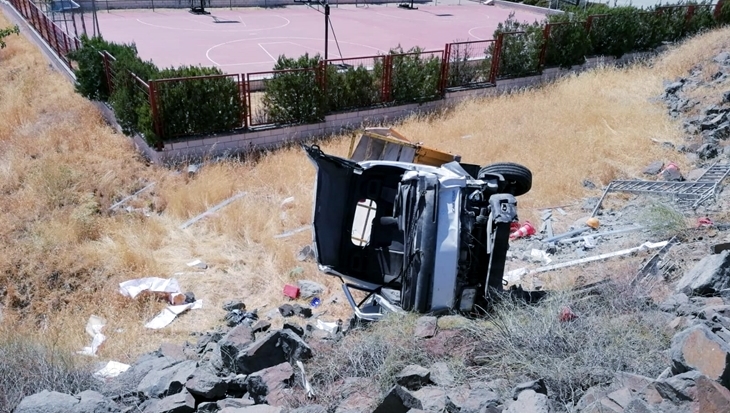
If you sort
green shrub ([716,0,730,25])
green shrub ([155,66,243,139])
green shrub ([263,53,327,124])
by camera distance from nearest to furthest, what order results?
green shrub ([155,66,243,139])
green shrub ([263,53,327,124])
green shrub ([716,0,730,25])

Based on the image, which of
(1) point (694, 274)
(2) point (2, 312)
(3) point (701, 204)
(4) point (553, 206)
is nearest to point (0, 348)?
(2) point (2, 312)

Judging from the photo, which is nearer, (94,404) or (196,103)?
(94,404)

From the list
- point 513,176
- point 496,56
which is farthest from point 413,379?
point 496,56

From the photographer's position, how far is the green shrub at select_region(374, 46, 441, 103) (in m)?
13.8

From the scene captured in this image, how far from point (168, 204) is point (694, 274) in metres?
7.80

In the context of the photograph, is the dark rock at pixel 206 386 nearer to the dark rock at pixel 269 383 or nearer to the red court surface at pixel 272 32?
the dark rock at pixel 269 383

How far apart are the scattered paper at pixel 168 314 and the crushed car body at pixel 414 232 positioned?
211 centimetres

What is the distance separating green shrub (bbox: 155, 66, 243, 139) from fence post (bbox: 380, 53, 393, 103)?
3.83m

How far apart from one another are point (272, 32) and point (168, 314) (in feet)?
69.2

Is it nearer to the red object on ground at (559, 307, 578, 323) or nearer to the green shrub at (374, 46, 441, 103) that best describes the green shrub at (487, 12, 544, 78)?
the green shrub at (374, 46, 441, 103)

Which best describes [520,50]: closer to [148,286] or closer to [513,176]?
[513,176]

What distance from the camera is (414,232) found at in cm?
503

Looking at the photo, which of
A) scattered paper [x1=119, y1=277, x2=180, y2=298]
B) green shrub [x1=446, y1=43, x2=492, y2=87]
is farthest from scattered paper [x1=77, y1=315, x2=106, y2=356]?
green shrub [x1=446, y1=43, x2=492, y2=87]

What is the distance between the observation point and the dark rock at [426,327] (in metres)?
4.42
